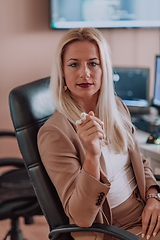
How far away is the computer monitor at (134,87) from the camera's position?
2264 millimetres

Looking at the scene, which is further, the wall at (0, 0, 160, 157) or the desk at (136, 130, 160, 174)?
the wall at (0, 0, 160, 157)

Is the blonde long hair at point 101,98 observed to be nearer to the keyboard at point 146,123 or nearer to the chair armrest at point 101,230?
the chair armrest at point 101,230

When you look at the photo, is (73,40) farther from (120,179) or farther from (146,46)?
(146,46)

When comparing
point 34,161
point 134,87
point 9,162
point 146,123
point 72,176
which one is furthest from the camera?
point 134,87

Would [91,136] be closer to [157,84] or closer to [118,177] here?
[118,177]

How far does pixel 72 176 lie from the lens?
3.73 ft

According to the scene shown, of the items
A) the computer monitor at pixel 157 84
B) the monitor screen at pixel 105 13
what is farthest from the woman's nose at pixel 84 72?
the monitor screen at pixel 105 13

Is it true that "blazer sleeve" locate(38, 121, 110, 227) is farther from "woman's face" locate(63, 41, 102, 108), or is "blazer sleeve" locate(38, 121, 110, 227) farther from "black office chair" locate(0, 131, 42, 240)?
"black office chair" locate(0, 131, 42, 240)

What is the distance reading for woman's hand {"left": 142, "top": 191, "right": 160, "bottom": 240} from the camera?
126 cm

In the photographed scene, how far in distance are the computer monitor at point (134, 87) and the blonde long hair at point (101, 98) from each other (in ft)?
2.80

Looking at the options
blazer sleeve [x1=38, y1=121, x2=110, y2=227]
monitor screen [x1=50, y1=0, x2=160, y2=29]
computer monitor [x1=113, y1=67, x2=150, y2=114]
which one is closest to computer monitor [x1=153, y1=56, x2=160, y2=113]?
computer monitor [x1=113, y1=67, x2=150, y2=114]

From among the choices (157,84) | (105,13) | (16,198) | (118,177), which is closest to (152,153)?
(118,177)

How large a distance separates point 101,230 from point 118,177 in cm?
30

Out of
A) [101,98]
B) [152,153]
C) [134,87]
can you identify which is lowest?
[152,153]
